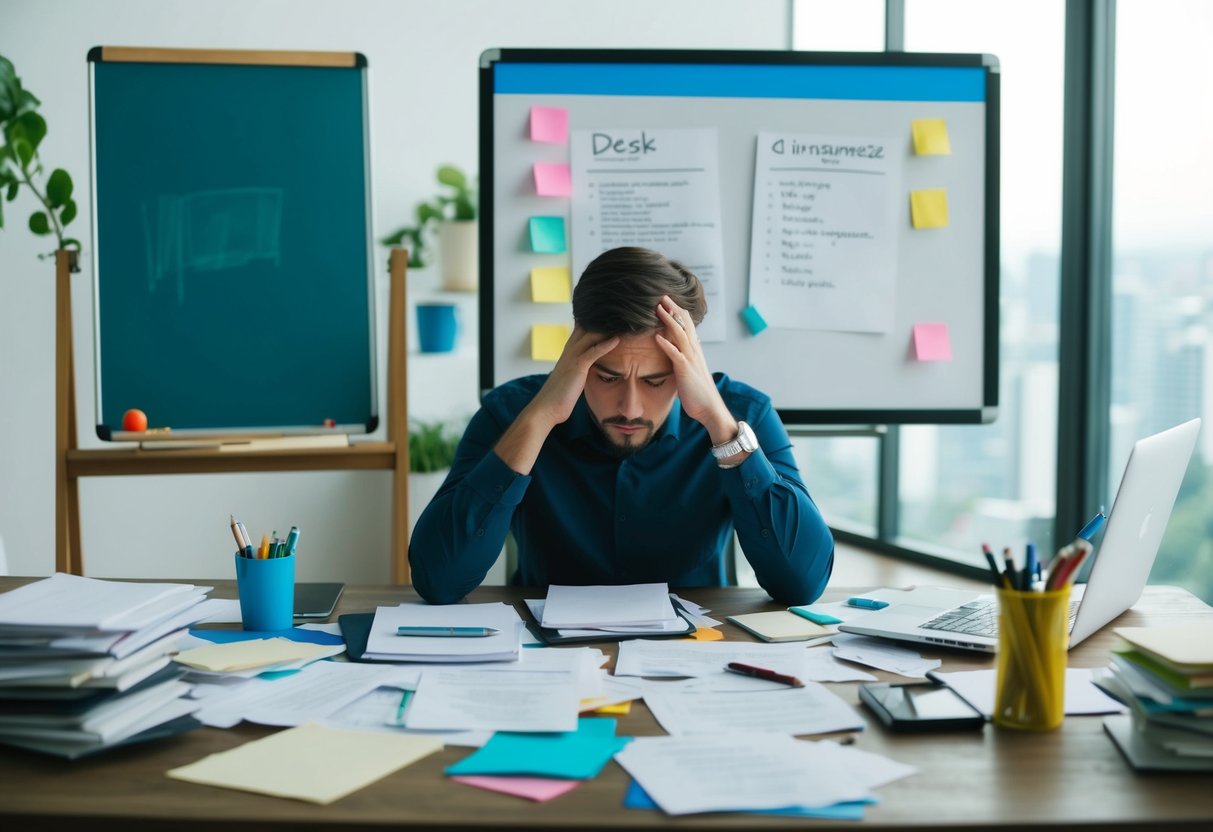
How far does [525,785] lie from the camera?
850mm

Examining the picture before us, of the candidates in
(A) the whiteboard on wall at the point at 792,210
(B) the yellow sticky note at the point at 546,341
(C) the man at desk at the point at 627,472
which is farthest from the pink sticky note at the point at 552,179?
(C) the man at desk at the point at 627,472

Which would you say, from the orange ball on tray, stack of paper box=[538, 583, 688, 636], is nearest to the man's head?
stack of paper box=[538, 583, 688, 636]

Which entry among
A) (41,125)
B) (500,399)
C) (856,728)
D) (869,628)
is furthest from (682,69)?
(41,125)

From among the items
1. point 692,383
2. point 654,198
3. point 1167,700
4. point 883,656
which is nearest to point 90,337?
point 654,198

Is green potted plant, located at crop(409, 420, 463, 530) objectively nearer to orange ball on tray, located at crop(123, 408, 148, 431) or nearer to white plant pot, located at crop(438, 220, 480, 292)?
white plant pot, located at crop(438, 220, 480, 292)

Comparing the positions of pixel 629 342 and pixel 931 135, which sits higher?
pixel 931 135

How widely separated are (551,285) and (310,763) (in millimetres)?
1415

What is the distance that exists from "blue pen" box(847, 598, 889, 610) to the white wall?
2.05 m

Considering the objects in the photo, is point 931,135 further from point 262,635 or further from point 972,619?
point 262,635

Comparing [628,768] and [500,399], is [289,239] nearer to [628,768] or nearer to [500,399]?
[500,399]

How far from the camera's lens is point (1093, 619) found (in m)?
1.26

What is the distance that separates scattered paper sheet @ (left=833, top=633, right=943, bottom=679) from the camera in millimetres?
1169

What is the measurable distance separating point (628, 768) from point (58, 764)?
0.49 metres

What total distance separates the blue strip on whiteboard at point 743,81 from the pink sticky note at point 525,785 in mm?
1608
